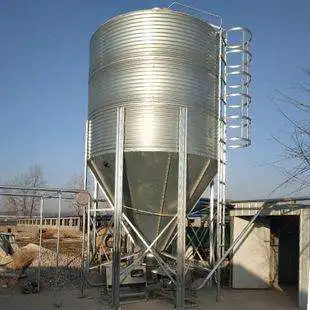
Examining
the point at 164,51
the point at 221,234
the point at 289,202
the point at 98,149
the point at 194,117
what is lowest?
the point at 221,234

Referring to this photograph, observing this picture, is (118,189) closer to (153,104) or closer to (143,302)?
(153,104)

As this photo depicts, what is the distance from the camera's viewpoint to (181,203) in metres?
13.2

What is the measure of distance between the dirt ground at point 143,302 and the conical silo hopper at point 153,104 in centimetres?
203

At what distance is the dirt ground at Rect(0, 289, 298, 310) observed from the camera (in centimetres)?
1303

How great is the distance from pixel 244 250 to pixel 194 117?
6.01 metres

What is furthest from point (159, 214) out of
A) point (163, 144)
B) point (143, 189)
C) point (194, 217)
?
point (194, 217)

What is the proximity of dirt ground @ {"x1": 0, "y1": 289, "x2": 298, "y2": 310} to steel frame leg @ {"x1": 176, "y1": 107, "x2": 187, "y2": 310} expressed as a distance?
0.59m

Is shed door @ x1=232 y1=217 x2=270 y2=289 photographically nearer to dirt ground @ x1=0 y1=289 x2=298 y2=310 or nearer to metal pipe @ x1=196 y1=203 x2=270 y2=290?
metal pipe @ x1=196 y1=203 x2=270 y2=290

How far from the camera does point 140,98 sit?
43.4 ft

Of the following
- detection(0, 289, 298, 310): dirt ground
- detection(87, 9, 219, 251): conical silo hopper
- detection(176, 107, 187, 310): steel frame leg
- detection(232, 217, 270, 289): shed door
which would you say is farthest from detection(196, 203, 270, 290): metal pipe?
detection(87, 9, 219, 251): conical silo hopper

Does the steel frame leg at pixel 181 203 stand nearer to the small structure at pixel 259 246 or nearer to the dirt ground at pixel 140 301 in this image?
the dirt ground at pixel 140 301

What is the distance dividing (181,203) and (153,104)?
2.79 m

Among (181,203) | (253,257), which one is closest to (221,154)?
(181,203)

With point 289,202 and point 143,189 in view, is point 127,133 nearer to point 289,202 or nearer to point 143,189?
point 143,189
